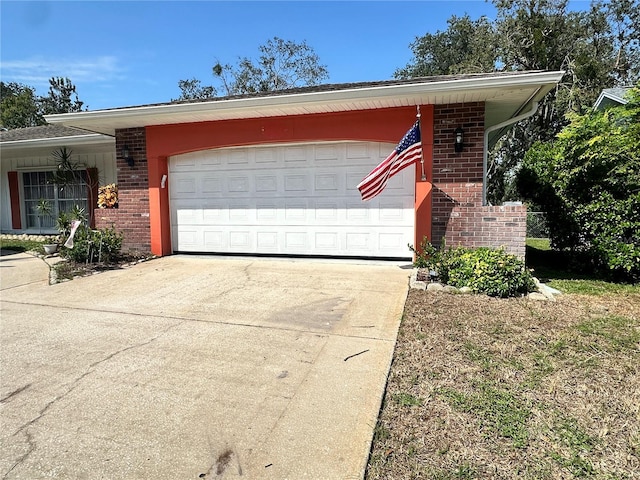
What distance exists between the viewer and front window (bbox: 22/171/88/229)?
1212cm

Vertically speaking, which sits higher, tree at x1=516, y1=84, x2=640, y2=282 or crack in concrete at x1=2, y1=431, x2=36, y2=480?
tree at x1=516, y1=84, x2=640, y2=282

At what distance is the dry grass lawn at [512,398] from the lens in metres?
2.06

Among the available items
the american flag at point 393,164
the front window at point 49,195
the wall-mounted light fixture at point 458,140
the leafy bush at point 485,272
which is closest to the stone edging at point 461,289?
the leafy bush at point 485,272

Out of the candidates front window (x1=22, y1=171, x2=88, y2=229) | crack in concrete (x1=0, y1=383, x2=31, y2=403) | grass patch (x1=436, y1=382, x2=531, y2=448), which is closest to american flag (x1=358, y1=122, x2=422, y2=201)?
grass patch (x1=436, y1=382, x2=531, y2=448)

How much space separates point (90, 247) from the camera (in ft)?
24.7

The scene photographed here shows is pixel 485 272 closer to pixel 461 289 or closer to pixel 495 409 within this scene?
pixel 461 289

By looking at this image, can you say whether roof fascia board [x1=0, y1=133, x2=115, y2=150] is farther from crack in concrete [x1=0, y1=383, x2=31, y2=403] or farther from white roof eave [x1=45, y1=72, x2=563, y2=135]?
crack in concrete [x1=0, y1=383, x2=31, y2=403]

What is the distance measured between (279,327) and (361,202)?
12.3 ft

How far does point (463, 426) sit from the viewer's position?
7.77 feet

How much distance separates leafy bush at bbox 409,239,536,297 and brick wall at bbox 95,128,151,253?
6.16 m

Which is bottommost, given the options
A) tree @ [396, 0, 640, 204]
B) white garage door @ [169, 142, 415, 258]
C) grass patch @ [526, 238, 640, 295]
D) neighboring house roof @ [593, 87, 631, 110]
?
grass patch @ [526, 238, 640, 295]

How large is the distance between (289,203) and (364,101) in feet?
7.82

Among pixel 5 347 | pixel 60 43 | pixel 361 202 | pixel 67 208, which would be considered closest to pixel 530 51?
pixel 361 202

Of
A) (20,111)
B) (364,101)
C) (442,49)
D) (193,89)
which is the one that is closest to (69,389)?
(364,101)
